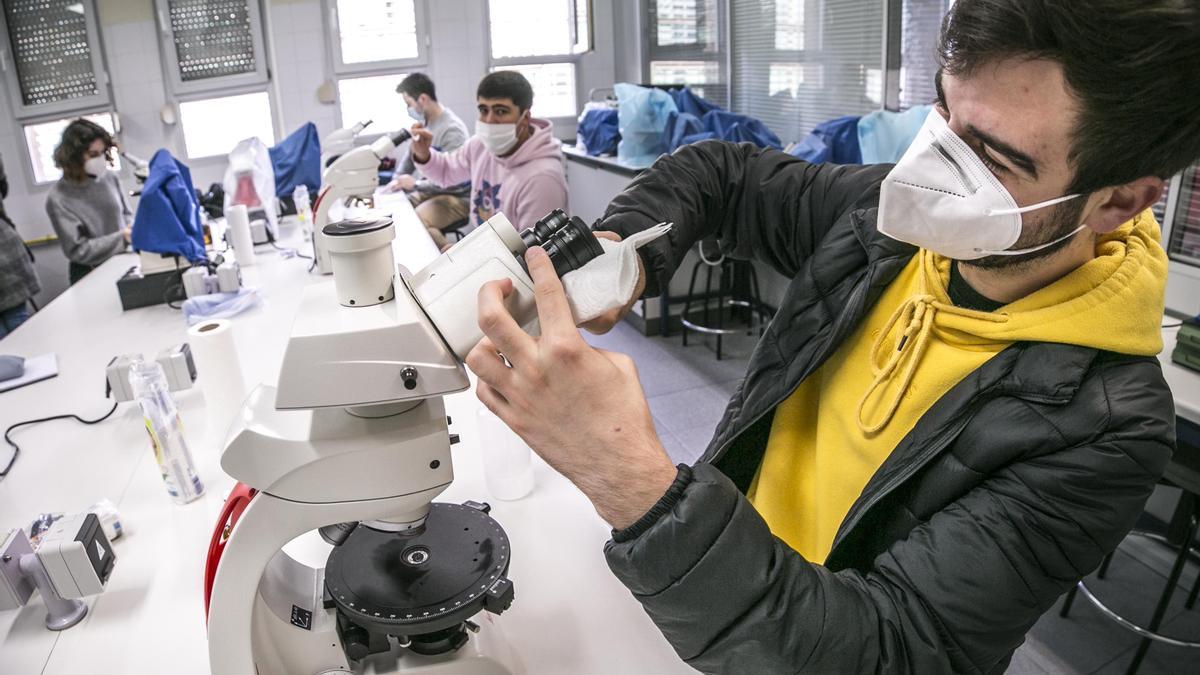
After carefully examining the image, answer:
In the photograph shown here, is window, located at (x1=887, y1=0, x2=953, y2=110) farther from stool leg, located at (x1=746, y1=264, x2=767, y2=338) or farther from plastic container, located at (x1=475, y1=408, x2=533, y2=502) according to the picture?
plastic container, located at (x1=475, y1=408, x2=533, y2=502)

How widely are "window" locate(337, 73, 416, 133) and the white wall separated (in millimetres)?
61

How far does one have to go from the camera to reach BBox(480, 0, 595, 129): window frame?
6.18 metres

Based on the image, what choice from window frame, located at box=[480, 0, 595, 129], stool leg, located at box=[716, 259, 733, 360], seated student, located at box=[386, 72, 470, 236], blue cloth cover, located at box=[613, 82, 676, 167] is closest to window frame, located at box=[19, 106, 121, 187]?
seated student, located at box=[386, 72, 470, 236]

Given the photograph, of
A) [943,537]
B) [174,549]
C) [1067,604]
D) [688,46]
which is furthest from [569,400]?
[688,46]

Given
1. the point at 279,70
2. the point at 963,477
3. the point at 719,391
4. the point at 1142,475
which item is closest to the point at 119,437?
the point at 963,477

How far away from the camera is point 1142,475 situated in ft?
2.57

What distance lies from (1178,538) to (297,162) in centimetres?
470

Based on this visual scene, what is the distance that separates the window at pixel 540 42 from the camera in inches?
249

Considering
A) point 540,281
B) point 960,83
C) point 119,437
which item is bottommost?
point 119,437

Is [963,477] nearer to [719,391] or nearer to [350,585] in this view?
[350,585]

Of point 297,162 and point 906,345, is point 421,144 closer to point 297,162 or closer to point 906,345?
point 297,162

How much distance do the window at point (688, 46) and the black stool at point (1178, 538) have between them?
3.88m

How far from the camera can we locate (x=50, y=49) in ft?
17.7

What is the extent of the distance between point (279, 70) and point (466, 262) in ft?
19.8
